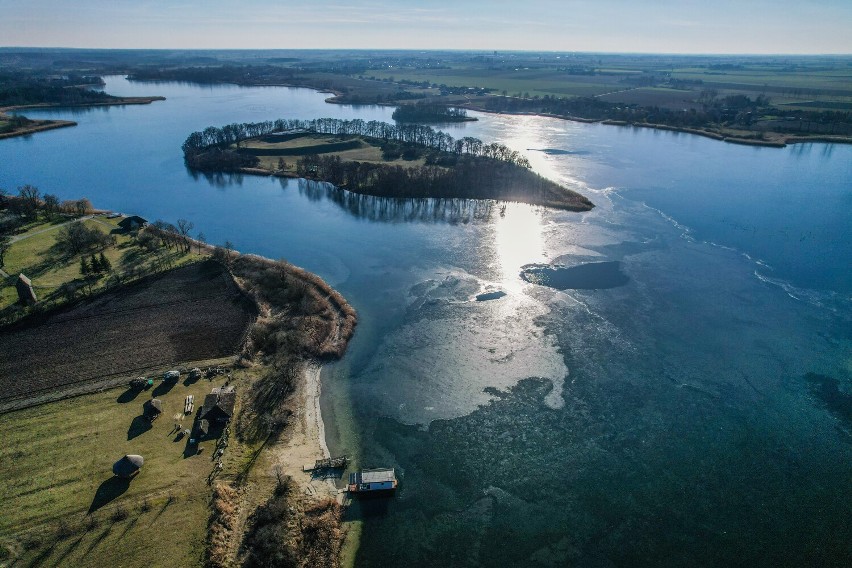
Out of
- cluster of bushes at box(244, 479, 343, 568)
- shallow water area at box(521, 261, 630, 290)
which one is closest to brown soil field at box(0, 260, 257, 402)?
cluster of bushes at box(244, 479, 343, 568)

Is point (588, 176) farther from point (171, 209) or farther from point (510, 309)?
point (171, 209)

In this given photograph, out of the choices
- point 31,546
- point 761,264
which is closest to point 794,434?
point 761,264

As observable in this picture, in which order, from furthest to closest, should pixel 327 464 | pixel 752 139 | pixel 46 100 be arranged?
pixel 46 100
pixel 752 139
pixel 327 464

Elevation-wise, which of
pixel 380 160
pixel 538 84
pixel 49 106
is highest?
pixel 538 84

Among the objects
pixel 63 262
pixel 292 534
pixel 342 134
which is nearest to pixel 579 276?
pixel 292 534

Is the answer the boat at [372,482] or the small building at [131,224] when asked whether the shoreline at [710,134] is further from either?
the boat at [372,482]

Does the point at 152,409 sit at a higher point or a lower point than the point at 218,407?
lower

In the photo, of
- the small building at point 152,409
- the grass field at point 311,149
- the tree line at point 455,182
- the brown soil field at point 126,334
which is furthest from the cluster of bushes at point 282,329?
the grass field at point 311,149

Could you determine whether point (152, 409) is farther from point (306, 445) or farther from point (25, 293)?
point (25, 293)
